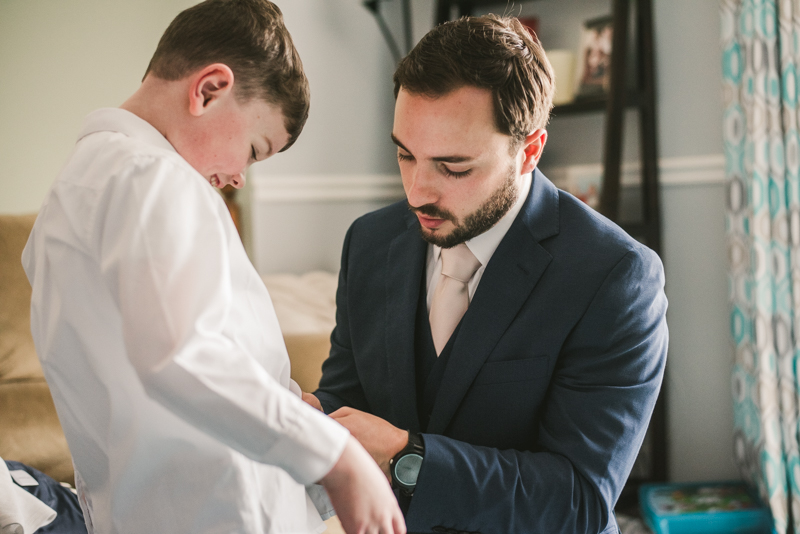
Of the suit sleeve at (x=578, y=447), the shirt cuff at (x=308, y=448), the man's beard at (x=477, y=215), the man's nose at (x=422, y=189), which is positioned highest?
the man's nose at (x=422, y=189)

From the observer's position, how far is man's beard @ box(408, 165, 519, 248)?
1.14 m

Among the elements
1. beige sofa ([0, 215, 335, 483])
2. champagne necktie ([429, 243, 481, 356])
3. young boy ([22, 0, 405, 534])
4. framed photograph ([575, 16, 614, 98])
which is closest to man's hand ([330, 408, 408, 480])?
young boy ([22, 0, 405, 534])

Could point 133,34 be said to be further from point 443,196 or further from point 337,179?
point 443,196

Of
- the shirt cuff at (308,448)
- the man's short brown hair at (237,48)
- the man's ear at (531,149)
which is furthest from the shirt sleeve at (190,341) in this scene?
the man's ear at (531,149)

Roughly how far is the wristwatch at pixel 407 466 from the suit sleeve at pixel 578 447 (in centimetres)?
1

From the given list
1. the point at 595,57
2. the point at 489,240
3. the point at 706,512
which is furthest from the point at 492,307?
the point at 595,57

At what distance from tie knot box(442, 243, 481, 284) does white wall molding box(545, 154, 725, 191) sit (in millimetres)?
1669

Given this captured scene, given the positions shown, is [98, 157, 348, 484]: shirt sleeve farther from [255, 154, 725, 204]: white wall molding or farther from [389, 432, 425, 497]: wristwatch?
[255, 154, 725, 204]: white wall molding

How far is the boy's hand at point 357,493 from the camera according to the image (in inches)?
25.1

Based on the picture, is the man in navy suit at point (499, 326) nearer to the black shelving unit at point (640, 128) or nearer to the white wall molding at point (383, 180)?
the black shelving unit at point (640, 128)

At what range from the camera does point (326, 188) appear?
2938mm

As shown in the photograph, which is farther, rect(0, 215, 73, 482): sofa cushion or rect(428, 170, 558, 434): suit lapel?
rect(0, 215, 73, 482): sofa cushion

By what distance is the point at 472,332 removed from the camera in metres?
1.09

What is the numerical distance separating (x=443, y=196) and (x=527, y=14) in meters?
2.09
